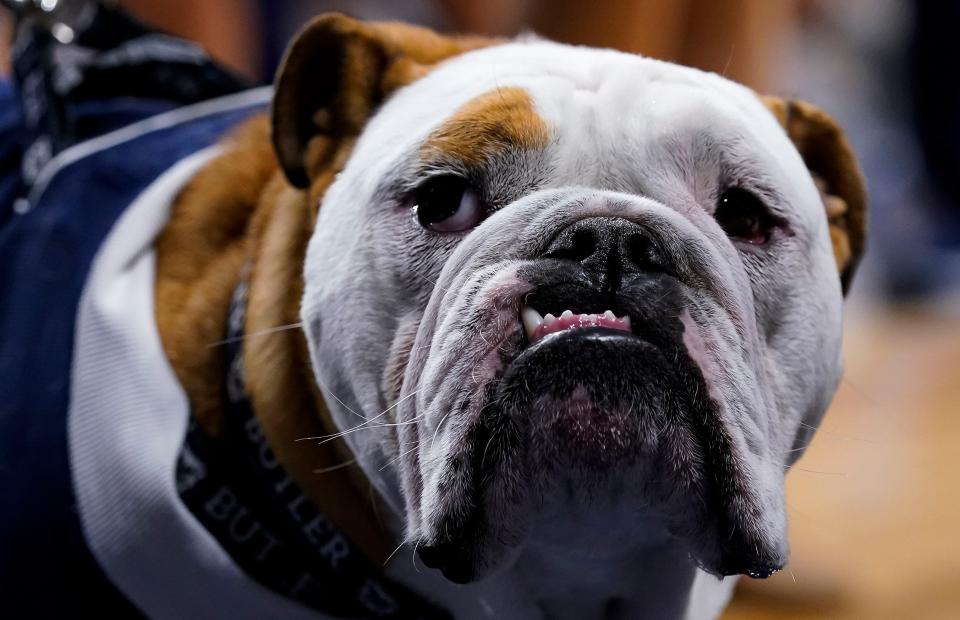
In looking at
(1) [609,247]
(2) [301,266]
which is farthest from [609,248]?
(2) [301,266]

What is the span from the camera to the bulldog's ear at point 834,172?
1.04 meters

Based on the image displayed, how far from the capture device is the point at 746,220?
0.88m

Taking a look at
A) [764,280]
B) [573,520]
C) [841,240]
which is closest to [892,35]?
[841,240]

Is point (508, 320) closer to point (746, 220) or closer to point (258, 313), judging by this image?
point (746, 220)

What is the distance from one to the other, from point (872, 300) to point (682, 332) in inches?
94.4

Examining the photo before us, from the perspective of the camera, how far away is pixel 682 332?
714 millimetres

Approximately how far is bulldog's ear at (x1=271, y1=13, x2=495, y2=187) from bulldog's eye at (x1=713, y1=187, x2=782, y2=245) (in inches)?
12.9

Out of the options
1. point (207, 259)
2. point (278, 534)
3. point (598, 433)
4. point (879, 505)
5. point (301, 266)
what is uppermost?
point (598, 433)

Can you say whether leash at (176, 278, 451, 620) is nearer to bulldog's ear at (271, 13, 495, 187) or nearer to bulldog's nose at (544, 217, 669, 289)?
bulldog's ear at (271, 13, 495, 187)

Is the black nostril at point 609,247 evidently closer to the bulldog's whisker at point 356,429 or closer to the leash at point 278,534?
the bulldog's whisker at point 356,429

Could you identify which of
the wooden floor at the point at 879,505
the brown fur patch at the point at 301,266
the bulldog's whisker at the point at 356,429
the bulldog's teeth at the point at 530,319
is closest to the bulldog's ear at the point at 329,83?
the brown fur patch at the point at 301,266

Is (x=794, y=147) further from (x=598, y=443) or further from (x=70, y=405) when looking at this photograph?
(x=70, y=405)

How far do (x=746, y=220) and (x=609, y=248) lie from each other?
0.69 ft

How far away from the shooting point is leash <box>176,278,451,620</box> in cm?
101
